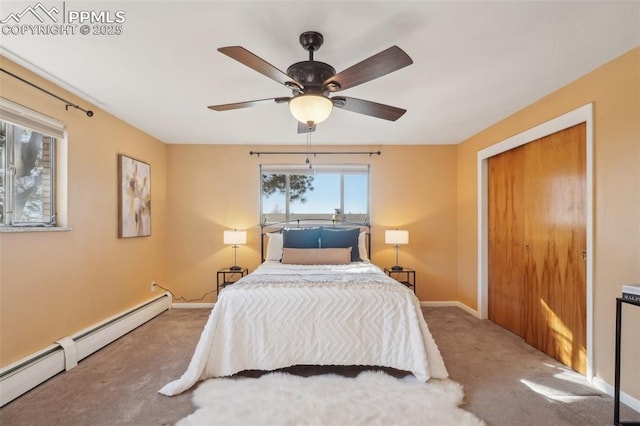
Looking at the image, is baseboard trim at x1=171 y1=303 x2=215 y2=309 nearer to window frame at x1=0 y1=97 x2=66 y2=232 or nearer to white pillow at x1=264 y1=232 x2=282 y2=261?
white pillow at x1=264 y1=232 x2=282 y2=261

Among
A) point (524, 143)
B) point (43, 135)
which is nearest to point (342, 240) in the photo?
point (524, 143)

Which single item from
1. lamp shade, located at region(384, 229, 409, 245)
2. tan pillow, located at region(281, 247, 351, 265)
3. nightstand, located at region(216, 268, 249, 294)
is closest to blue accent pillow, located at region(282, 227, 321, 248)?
tan pillow, located at region(281, 247, 351, 265)

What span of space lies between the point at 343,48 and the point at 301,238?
2.54 metres

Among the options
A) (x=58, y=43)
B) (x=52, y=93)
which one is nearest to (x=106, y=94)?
(x=52, y=93)

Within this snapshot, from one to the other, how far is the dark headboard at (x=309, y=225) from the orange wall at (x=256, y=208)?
0.09m

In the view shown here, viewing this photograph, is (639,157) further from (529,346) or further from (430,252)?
(430,252)

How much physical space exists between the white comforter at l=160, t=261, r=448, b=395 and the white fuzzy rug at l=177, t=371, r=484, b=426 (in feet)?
0.37

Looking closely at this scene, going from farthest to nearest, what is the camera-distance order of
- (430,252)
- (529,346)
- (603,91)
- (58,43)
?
(430,252), (529,346), (603,91), (58,43)

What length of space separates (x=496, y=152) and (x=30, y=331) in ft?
16.1

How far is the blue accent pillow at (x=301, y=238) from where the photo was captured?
4.07 meters

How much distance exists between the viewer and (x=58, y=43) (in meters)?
2.04

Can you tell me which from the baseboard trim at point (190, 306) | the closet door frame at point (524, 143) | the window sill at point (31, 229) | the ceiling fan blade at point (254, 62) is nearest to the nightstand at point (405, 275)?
the closet door frame at point (524, 143)

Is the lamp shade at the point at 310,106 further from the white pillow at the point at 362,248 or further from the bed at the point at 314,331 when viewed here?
the white pillow at the point at 362,248

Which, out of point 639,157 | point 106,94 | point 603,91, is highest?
point 106,94
